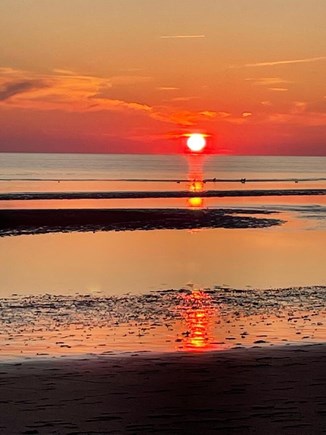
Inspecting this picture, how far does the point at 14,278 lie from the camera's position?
23.2 m

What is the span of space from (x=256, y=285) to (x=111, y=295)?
4.65m

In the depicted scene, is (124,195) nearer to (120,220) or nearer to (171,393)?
(120,220)

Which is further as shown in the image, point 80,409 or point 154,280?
point 154,280

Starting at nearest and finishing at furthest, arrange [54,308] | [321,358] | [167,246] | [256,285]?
[321,358] → [54,308] → [256,285] → [167,246]

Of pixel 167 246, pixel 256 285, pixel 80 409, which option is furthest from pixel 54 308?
pixel 167 246

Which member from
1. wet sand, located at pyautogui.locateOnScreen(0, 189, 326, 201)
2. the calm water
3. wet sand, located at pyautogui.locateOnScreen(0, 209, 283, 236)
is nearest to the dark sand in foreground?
the calm water

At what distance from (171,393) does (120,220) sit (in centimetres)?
3376

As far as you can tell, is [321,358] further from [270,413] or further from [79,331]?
[79,331]

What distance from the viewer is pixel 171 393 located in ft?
34.2

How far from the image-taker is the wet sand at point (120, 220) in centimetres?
4028

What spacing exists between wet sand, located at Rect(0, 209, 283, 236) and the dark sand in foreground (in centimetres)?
2617

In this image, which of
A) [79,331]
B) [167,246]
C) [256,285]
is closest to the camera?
[79,331]

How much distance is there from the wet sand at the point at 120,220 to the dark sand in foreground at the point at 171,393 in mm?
26168

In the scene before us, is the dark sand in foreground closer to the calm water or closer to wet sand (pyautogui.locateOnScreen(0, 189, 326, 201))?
the calm water
